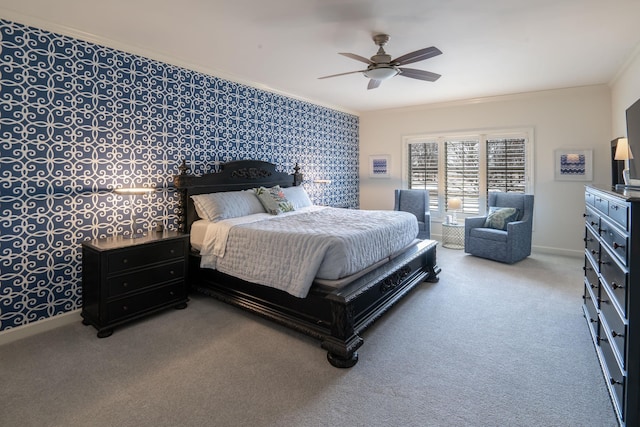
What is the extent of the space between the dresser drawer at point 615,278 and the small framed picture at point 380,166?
5113mm

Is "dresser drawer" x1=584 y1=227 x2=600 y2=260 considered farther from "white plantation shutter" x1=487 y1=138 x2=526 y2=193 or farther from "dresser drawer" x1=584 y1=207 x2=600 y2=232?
"white plantation shutter" x1=487 y1=138 x2=526 y2=193

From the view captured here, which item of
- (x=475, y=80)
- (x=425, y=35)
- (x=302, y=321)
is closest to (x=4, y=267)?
(x=302, y=321)

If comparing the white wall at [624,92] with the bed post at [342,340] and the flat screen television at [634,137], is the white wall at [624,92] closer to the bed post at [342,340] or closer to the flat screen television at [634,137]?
the flat screen television at [634,137]

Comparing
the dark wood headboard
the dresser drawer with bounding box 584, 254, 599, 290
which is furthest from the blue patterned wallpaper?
the dresser drawer with bounding box 584, 254, 599, 290

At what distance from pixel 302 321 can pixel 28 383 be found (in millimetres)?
1924

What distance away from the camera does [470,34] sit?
331 centimetres

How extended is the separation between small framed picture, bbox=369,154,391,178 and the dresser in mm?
4829

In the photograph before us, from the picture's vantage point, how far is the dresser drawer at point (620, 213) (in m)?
1.72

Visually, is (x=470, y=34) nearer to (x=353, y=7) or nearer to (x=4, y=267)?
(x=353, y=7)

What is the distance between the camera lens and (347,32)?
3.25 m

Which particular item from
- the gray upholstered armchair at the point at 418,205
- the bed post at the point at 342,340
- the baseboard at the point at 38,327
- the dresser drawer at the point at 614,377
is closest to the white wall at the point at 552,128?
the gray upholstered armchair at the point at 418,205

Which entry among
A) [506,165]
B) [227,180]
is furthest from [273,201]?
[506,165]

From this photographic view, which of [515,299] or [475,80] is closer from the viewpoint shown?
[515,299]

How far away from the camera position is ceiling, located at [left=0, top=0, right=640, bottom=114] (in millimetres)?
2766
